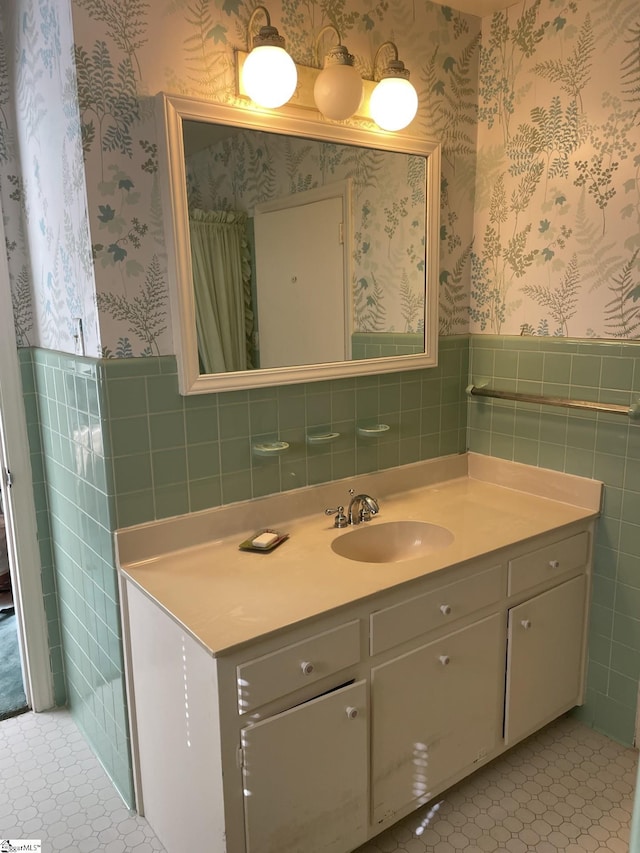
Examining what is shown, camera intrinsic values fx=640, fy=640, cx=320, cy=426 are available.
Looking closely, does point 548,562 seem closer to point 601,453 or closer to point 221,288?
point 601,453

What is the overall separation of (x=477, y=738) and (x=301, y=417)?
3.55 feet

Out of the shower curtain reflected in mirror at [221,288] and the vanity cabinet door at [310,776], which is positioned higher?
the shower curtain reflected in mirror at [221,288]

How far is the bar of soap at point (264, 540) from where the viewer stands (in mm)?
1781

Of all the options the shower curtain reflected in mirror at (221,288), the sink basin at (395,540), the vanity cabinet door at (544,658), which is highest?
the shower curtain reflected in mirror at (221,288)

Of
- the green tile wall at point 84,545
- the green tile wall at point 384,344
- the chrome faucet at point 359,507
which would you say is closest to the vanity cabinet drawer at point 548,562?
the chrome faucet at point 359,507

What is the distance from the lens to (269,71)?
5.31 ft

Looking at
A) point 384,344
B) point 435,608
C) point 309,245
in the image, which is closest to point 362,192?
point 309,245

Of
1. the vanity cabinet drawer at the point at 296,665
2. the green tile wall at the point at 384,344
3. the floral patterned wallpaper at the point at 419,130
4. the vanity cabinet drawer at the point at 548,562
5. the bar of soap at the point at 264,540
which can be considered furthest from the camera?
the green tile wall at the point at 384,344

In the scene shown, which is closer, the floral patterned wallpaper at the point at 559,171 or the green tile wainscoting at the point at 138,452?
the green tile wainscoting at the point at 138,452

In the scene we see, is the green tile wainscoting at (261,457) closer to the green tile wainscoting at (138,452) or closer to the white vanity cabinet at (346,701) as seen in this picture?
the green tile wainscoting at (138,452)

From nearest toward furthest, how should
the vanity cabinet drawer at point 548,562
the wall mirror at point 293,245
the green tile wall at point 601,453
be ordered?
the wall mirror at point 293,245, the vanity cabinet drawer at point 548,562, the green tile wall at point 601,453

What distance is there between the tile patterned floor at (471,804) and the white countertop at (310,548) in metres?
0.62

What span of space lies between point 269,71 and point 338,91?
227mm

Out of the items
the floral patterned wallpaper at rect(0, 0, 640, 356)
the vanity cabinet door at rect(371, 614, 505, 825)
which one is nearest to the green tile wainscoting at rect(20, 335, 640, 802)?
the floral patterned wallpaper at rect(0, 0, 640, 356)
